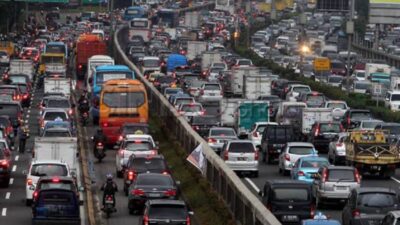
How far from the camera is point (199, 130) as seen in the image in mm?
65938

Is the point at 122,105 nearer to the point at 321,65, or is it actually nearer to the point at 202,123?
the point at 202,123

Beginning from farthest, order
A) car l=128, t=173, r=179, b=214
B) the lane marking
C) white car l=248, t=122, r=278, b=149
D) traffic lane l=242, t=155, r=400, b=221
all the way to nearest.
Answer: white car l=248, t=122, r=278, b=149, traffic lane l=242, t=155, r=400, b=221, the lane marking, car l=128, t=173, r=179, b=214

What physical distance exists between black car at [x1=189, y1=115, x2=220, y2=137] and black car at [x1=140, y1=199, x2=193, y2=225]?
94.5 feet

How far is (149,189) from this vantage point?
4288 centimetres

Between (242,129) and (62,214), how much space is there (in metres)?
30.1

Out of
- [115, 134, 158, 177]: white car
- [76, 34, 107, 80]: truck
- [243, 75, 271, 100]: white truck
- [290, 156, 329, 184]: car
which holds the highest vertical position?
[290, 156, 329, 184]: car

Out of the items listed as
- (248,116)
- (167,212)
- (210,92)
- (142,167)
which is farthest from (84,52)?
(167,212)

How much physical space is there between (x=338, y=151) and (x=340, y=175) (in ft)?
39.9

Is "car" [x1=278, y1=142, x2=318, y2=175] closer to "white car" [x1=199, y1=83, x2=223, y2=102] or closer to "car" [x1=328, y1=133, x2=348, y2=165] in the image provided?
"car" [x1=328, y1=133, x2=348, y2=165]

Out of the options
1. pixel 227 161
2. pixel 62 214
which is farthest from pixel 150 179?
pixel 227 161

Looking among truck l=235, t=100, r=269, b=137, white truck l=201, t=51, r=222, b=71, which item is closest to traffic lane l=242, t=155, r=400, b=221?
truck l=235, t=100, r=269, b=137

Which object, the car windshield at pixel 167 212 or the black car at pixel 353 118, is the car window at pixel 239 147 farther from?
the car windshield at pixel 167 212

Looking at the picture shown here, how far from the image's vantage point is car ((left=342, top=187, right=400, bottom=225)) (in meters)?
37.3

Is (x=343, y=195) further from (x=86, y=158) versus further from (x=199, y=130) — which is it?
(x=199, y=130)
